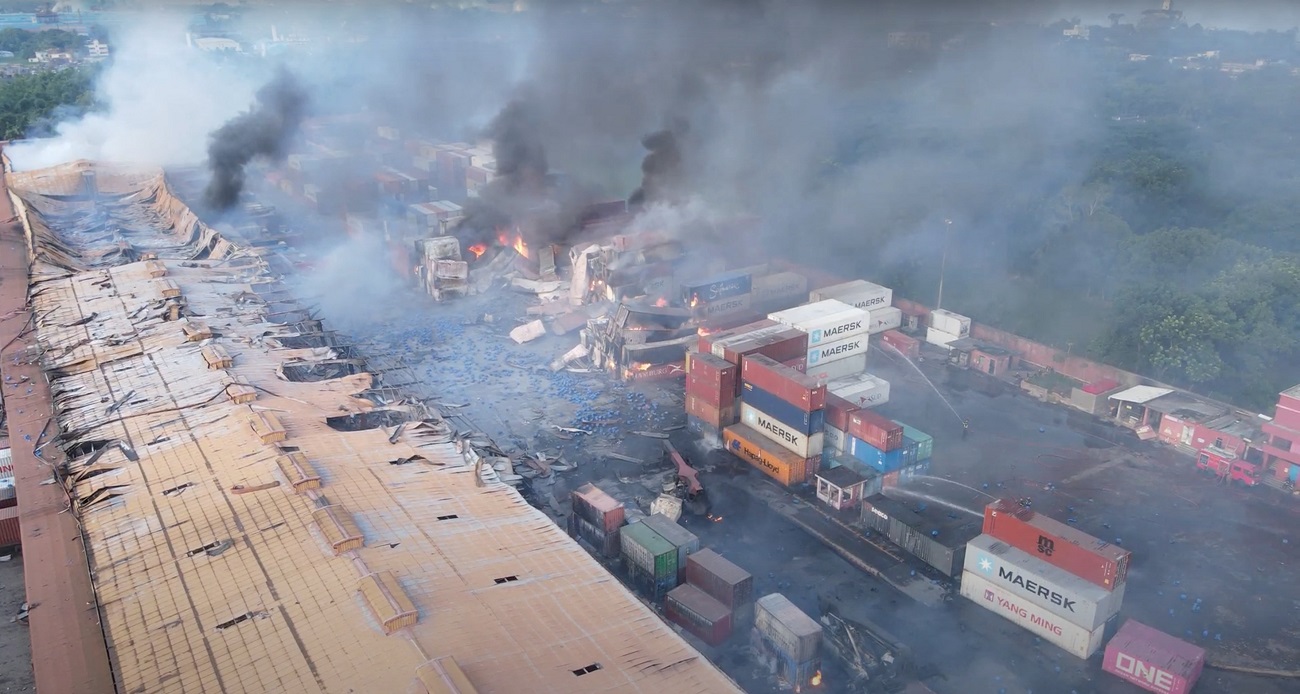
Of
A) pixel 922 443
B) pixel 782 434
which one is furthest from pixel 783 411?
pixel 922 443

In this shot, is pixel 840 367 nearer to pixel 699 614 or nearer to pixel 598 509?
pixel 598 509

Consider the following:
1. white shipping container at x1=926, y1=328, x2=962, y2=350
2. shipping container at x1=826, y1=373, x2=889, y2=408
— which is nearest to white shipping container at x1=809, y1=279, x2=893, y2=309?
white shipping container at x1=926, y1=328, x2=962, y2=350

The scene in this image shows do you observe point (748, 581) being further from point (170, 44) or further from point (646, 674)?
point (170, 44)

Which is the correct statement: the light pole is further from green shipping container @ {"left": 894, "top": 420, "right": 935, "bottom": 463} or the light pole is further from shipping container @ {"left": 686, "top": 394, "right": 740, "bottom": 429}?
shipping container @ {"left": 686, "top": 394, "right": 740, "bottom": 429}

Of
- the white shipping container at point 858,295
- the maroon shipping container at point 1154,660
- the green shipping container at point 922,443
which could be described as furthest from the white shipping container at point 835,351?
the maroon shipping container at point 1154,660

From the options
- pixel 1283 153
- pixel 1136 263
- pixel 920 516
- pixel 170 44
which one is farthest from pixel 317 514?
pixel 170 44

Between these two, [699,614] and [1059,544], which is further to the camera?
[1059,544]
